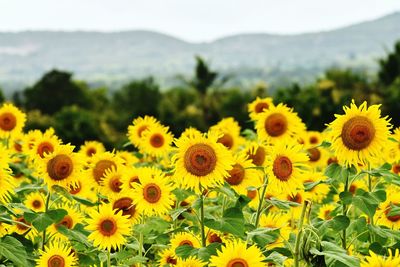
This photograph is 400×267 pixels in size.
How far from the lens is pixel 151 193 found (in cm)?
447

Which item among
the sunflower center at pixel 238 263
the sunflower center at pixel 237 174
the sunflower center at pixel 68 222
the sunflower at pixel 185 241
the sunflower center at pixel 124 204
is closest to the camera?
the sunflower center at pixel 238 263

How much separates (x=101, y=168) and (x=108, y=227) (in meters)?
1.28

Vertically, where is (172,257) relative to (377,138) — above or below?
below

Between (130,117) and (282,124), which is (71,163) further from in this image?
(130,117)

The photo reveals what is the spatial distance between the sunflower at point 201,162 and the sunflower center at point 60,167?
2.77 ft

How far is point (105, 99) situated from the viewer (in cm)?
8138

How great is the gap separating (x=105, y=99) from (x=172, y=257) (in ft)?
256

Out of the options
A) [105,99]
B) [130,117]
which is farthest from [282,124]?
[105,99]

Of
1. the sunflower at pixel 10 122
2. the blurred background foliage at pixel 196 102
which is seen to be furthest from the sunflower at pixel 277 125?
the blurred background foliage at pixel 196 102

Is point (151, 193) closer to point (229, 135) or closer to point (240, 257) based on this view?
point (240, 257)

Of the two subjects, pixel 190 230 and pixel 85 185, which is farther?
pixel 85 185

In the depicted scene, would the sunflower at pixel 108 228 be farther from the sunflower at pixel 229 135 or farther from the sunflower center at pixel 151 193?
the sunflower at pixel 229 135

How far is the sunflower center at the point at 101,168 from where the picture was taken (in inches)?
209

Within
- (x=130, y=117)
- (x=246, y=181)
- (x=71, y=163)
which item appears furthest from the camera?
(x=130, y=117)
